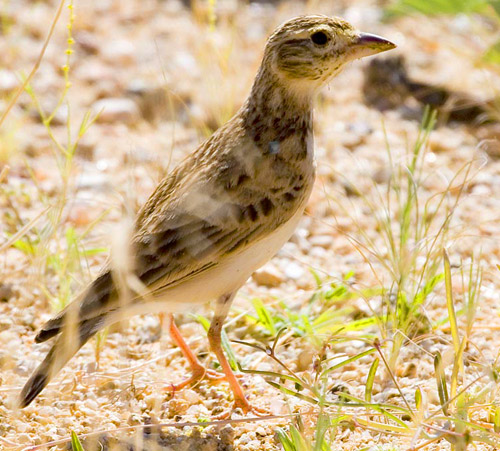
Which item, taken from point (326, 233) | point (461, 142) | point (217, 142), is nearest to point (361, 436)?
point (217, 142)

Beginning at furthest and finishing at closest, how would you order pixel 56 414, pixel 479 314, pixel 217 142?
pixel 479 314 < pixel 217 142 < pixel 56 414

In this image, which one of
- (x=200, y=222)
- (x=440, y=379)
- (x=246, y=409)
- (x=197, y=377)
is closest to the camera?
(x=440, y=379)

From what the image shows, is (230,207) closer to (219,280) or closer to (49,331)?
(219,280)

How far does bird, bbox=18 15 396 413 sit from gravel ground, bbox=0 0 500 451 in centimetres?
27

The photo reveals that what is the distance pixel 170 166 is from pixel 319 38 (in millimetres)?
2038

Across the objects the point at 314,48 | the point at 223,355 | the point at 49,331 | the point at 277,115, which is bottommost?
the point at 223,355

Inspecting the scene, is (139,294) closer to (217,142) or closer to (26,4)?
(217,142)

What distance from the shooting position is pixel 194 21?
348 inches

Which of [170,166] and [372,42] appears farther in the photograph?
[170,166]

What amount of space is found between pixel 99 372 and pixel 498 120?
382cm

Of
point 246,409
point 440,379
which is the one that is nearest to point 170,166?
point 246,409

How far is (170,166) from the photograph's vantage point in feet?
20.2

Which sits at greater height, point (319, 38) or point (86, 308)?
point (319, 38)

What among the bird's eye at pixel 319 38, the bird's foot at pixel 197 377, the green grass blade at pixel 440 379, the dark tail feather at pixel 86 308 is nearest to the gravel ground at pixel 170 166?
the bird's foot at pixel 197 377
